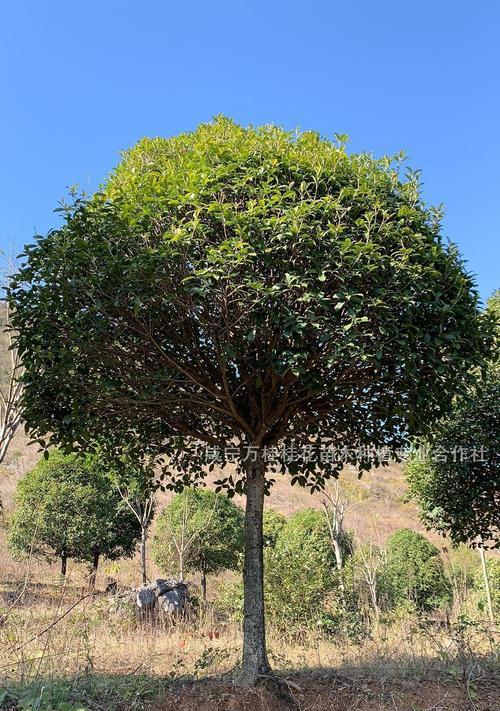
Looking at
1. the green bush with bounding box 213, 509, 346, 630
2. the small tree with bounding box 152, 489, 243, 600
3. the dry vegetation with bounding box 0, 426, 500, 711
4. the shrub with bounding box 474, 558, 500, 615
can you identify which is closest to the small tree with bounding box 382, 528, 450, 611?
the shrub with bounding box 474, 558, 500, 615

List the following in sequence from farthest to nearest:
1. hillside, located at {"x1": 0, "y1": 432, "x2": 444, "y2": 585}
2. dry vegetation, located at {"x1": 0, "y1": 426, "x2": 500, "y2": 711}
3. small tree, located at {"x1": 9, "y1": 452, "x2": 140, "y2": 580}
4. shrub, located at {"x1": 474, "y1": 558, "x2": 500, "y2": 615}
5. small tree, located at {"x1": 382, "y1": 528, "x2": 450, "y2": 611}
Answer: hillside, located at {"x1": 0, "y1": 432, "x2": 444, "y2": 585}, small tree, located at {"x1": 9, "y1": 452, "x2": 140, "y2": 580}, small tree, located at {"x1": 382, "y1": 528, "x2": 450, "y2": 611}, shrub, located at {"x1": 474, "y1": 558, "x2": 500, "y2": 615}, dry vegetation, located at {"x1": 0, "y1": 426, "x2": 500, "y2": 711}

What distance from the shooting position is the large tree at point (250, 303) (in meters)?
3.60

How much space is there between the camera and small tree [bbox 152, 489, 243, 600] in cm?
1411

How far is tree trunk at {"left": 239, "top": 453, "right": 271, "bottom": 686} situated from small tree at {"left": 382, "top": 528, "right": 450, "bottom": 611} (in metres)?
9.72

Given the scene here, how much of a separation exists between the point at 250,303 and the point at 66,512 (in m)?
13.2

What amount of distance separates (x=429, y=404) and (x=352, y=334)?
1.39m

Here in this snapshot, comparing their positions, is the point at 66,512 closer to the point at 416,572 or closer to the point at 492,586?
the point at 416,572

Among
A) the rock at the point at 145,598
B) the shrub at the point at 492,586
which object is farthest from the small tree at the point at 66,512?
the shrub at the point at 492,586

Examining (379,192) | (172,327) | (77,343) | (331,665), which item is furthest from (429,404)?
(331,665)

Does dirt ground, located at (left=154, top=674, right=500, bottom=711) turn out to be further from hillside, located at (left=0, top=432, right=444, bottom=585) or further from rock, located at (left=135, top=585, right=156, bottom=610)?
hillside, located at (left=0, top=432, right=444, bottom=585)

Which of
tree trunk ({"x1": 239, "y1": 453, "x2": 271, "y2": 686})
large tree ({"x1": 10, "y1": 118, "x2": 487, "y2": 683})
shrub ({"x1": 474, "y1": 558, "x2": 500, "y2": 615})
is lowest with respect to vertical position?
shrub ({"x1": 474, "y1": 558, "x2": 500, "y2": 615})

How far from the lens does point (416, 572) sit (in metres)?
14.2

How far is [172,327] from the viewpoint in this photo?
4.14m

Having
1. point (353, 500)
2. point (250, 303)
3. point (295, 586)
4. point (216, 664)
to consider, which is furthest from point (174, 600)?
point (353, 500)
